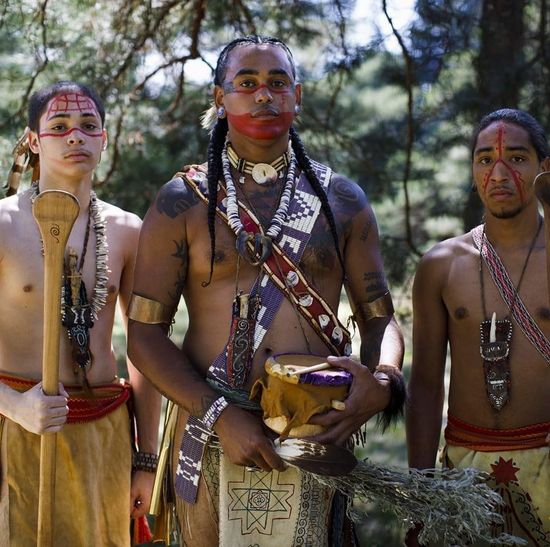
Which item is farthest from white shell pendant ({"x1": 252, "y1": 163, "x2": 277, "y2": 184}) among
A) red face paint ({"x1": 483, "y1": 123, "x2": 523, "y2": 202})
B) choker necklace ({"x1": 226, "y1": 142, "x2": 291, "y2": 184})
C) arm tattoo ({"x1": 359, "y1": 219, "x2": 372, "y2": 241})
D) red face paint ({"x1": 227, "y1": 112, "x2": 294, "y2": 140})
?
red face paint ({"x1": 483, "y1": 123, "x2": 523, "y2": 202})

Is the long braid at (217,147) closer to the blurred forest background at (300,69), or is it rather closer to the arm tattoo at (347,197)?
the arm tattoo at (347,197)

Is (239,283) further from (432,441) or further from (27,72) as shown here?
(27,72)

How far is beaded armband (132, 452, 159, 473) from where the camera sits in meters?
4.18

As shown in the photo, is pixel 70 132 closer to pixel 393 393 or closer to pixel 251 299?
pixel 251 299

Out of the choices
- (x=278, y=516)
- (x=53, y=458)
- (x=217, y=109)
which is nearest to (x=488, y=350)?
(x=278, y=516)

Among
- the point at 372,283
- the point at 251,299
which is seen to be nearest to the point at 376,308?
the point at 372,283

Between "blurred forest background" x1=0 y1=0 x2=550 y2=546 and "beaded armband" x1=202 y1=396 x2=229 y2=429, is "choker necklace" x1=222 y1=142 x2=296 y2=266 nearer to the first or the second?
"beaded armband" x1=202 y1=396 x2=229 y2=429

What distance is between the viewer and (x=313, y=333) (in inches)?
144

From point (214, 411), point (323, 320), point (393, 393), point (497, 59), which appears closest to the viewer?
point (214, 411)

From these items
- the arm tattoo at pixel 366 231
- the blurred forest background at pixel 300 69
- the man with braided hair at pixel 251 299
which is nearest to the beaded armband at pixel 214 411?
the man with braided hair at pixel 251 299

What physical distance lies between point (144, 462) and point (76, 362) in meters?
0.50

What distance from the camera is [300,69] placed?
695 cm

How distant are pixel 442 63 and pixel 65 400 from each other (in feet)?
11.0

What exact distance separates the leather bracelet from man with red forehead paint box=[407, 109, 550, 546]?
57 centimetres
